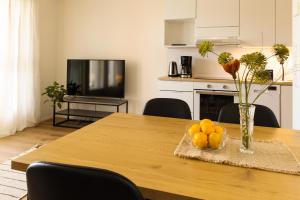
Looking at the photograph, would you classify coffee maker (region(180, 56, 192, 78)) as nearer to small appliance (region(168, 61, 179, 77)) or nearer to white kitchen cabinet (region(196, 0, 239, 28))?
small appliance (region(168, 61, 179, 77))

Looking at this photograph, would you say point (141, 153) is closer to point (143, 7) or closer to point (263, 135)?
point (263, 135)

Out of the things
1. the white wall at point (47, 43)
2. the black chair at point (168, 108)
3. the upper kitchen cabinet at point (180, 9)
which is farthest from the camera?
the white wall at point (47, 43)

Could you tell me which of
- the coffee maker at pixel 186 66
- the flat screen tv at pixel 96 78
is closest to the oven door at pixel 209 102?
the coffee maker at pixel 186 66

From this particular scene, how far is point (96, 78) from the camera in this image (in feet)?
15.1

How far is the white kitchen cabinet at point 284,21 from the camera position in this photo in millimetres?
3570

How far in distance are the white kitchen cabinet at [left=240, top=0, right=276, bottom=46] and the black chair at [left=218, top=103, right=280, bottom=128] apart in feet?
7.15

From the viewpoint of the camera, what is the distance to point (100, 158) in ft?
3.68

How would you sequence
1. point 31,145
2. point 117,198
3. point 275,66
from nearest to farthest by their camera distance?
point 117,198 < point 31,145 < point 275,66

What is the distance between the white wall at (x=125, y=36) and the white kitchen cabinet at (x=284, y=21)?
1.80 metres

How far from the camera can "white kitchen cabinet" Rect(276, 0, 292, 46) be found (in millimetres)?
3570

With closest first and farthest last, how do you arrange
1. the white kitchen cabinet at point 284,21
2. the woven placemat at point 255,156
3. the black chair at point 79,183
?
the black chair at point 79,183
the woven placemat at point 255,156
the white kitchen cabinet at point 284,21

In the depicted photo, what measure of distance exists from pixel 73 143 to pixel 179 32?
11.9 ft

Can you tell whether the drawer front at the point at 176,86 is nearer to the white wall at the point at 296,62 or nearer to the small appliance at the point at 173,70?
the small appliance at the point at 173,70

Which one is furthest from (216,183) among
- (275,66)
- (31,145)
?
(275,66)
